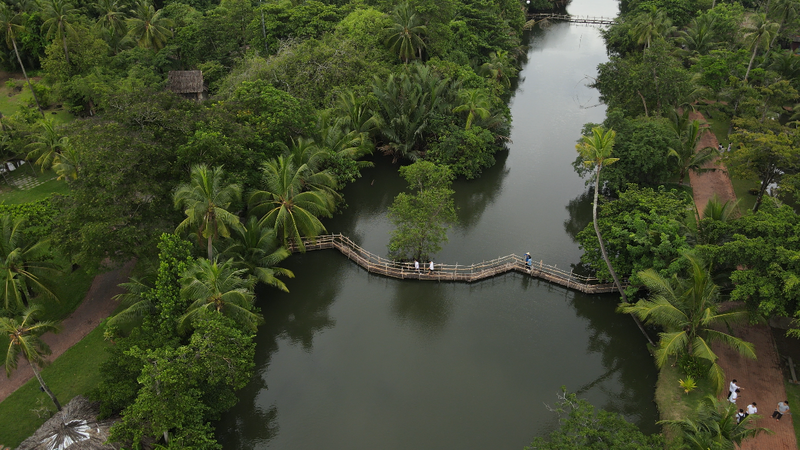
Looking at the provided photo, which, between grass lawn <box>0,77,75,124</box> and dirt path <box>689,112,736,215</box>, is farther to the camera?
grass lawn <box>0,77,75,124</box>

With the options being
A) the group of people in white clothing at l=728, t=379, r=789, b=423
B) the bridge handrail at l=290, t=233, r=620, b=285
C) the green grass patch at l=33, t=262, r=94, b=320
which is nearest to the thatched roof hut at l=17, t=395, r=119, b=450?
the green grass patch at l=33, t=262, r=94, b=320

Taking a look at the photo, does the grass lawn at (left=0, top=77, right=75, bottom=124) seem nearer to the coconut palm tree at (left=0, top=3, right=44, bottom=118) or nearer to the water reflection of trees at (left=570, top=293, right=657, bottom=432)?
the coconut palm tree at (left=0, top=3, right=44, bottom=118)

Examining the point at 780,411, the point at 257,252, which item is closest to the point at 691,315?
the point at 780,411

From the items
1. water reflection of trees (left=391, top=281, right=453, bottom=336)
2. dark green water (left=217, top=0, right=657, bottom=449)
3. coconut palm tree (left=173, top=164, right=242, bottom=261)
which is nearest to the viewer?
dark green water (left=217, top=0, right=657, bottom=449)

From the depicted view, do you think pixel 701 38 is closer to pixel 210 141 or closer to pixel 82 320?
pixel 210 141

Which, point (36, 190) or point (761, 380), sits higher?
point (36, 190)

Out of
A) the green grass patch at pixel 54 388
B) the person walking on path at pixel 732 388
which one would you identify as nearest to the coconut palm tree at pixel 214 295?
the green grass patch at pixel 54 388

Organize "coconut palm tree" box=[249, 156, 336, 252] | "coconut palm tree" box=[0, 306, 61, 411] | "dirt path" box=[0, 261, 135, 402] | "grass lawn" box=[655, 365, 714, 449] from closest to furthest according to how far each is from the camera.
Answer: "coconut palm tree" box=[0, 306, 61, 411], "grass lawn" box=[655, 365, 714, 449], "dirt path" box=[0, 261, 135, 402], "coconut palm tree" box=[249, 156, 336, 252]
